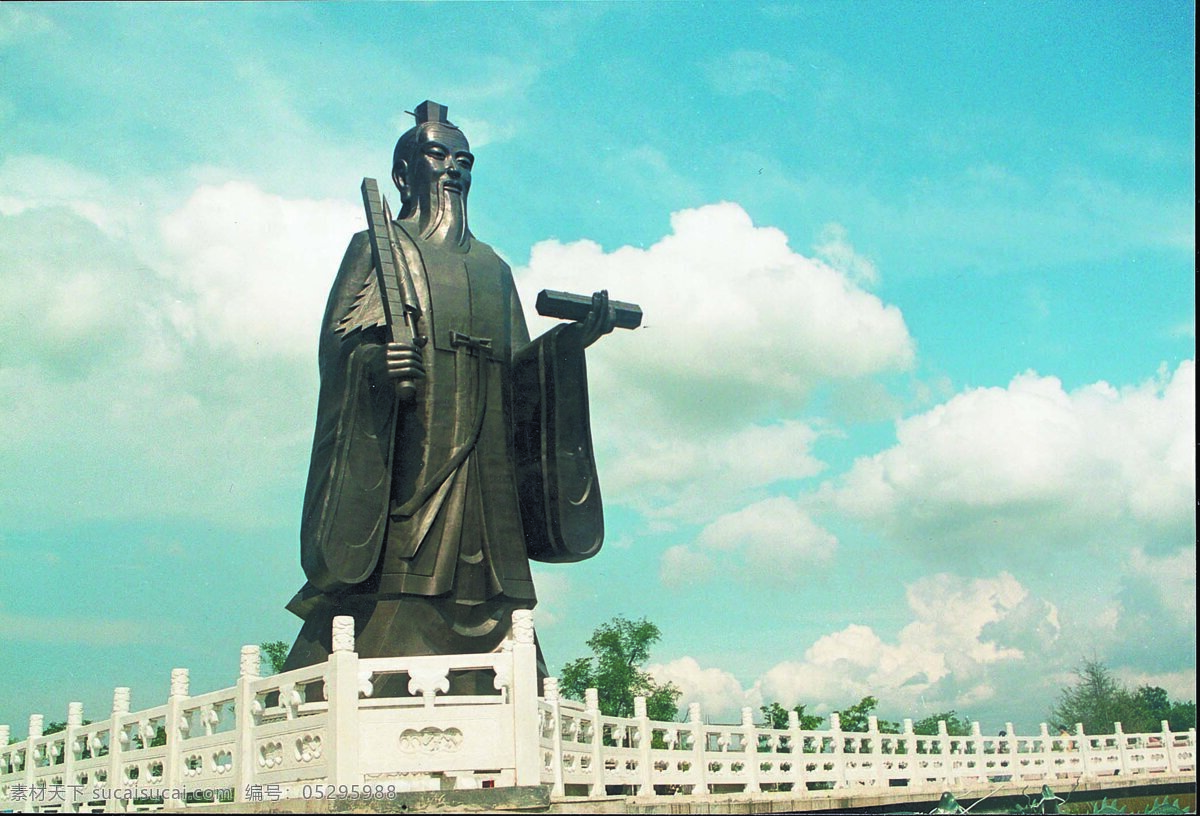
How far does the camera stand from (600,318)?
10.2m

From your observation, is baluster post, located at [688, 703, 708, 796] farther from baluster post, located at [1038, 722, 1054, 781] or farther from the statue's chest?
baluster post, located at [1038, 722, 1054, 781]

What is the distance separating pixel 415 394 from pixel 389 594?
5.42ft

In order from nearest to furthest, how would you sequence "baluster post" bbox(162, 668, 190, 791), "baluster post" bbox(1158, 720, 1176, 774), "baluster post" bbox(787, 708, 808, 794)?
"baluster post" bbox(162, 668, 190, 791) → "baluster post" bbox(787, 708, 808, 794) → "baluster post" bbox(1158, 720, 1176, 774)

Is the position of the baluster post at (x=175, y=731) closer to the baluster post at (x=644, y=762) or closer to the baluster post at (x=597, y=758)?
the baluster post at (x=597, y=758)

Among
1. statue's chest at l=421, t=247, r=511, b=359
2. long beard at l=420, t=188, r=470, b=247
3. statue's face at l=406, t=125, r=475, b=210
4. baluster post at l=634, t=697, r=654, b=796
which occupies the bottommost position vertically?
baluster post at l=634, t=697, r=654, b=796

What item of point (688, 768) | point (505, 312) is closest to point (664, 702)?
point (688, 768)

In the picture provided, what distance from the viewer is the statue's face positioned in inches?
443

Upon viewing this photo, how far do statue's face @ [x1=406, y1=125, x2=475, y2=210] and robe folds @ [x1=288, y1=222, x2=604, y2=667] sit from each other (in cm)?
53

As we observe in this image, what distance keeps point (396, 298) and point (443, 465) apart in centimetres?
149

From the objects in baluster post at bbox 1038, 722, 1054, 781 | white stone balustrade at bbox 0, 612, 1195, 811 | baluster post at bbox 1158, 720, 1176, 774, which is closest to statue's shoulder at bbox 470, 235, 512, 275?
white stone balustrade at bbox 0, 612, 1195, 811

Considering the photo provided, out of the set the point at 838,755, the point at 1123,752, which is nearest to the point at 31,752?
the point at 838,755

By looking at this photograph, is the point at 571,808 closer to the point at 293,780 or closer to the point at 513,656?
the point at 513,656

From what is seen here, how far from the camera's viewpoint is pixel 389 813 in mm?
6520

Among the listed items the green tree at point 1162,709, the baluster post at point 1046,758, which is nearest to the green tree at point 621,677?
the baluster post at point 1046,758
